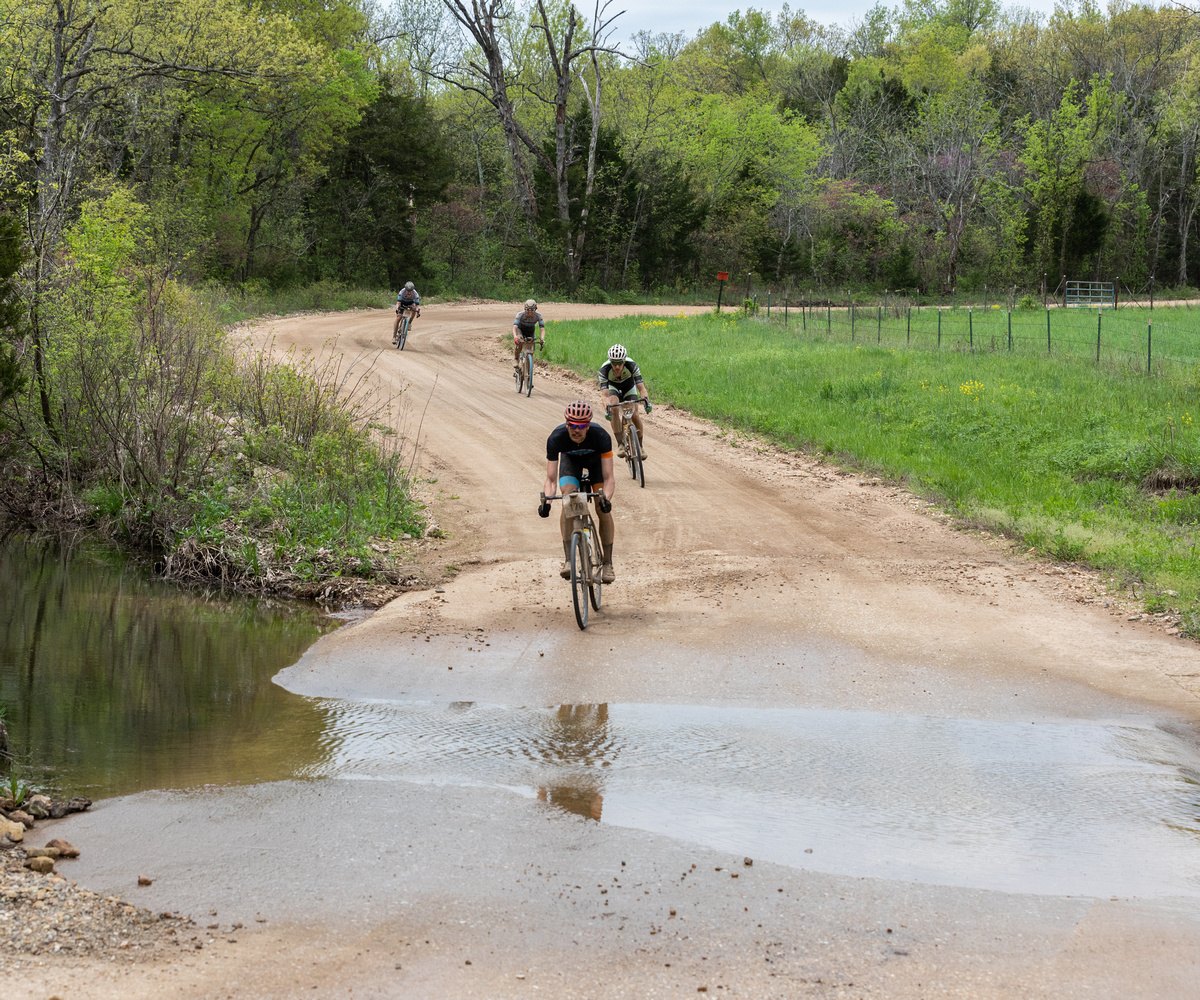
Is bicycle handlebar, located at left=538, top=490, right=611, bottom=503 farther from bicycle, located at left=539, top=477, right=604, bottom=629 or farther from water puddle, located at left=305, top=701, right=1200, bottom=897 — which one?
water puddle, located at left=305, top=701, right=1200, bottom=897

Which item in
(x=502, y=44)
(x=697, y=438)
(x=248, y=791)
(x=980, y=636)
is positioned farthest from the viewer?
(x=502, y=44)

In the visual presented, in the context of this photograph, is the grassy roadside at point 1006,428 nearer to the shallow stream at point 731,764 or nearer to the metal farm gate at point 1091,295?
the shallow stream at point 731,764

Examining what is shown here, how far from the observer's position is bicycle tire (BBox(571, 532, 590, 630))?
33.7 ft

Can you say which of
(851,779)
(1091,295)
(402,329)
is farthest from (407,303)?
(1091,295)

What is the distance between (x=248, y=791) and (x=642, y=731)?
106 inches

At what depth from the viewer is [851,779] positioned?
6.90 metres

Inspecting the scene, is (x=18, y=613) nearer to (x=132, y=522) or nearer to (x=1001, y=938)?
(x=132, y=522)

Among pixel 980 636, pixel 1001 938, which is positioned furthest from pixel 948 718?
pixel 1001 938

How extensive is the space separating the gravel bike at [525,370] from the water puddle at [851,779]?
16578mm

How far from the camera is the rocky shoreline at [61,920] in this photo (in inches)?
188

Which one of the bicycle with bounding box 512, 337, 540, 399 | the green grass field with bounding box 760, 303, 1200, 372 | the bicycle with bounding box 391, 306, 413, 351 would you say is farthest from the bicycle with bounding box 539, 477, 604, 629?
the bicycle with bounding box 391, 306, 413, 351

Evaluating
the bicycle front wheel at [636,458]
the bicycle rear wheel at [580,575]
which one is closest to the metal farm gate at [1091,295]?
the bicycle front wheel at [636,458]

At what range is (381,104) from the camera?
4931cm

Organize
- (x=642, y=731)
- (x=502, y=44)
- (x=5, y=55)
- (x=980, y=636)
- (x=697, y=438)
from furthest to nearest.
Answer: (x=502, y=44) < (x=5, y=55) < (x=697, y=438) < (x=980, y=636) < (x=642, y=731)
